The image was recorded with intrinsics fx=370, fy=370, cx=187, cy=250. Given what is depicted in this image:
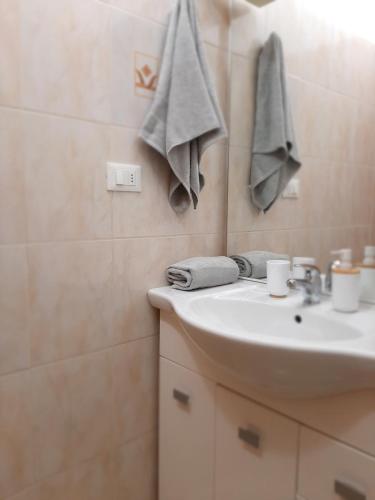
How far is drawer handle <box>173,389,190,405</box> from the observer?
1185 mm

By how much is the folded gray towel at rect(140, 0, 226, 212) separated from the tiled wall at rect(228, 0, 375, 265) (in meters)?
0.26

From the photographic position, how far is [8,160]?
0.97m

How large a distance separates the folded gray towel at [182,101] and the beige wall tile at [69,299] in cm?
37

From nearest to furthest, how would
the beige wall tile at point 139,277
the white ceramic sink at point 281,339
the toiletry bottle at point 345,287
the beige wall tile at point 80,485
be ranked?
the white ceramic sink at point 281,339 < the toiletry bottle at point 345,287 < the beige wall tile at point 80,485 < the beige wall tile at point 139,277

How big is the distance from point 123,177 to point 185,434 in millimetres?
855

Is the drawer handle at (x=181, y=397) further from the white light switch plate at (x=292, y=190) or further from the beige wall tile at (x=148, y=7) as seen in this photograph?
the beige wall tile at (x=148, y=7)

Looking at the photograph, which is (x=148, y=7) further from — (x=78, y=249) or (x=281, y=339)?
(x=281, y=339)

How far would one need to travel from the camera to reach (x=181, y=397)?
1.20 meters

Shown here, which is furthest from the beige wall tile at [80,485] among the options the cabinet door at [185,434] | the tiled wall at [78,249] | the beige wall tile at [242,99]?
the beige wall tile at [242,99]

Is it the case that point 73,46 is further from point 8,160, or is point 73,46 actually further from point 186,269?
point 186,269

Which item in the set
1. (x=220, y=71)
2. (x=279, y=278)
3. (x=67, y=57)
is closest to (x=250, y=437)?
(x=279, y=278)

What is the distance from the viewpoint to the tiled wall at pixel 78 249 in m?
0.99

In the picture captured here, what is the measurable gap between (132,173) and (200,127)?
0.88 feet

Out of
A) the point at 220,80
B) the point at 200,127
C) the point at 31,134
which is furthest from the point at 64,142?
the point at 220,80
